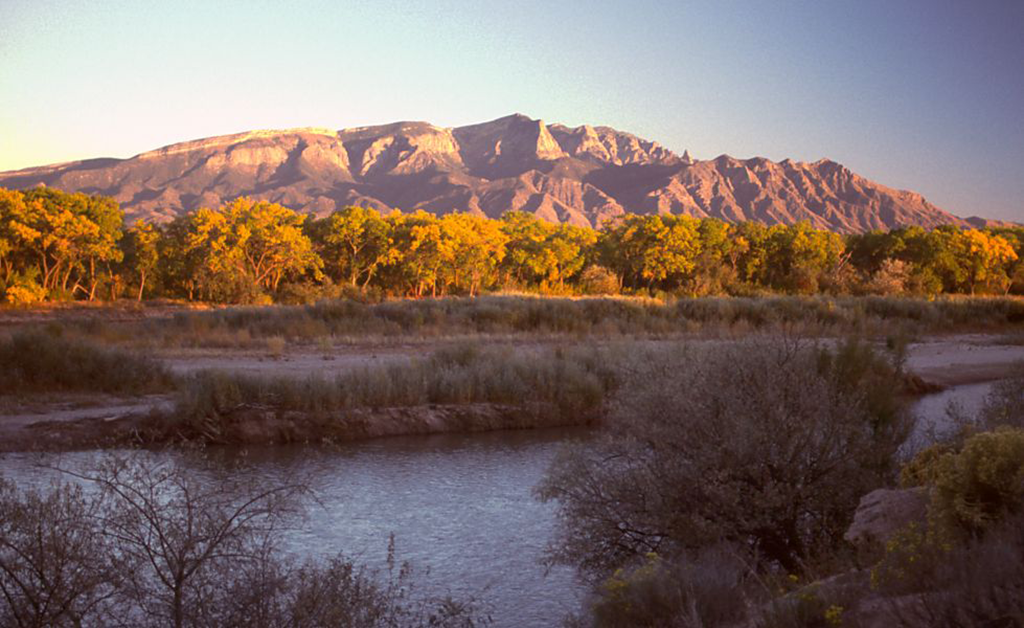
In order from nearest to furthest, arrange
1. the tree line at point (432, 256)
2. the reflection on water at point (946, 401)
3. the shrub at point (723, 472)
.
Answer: the shrub at point (723, 472) < the reflection on water at point (946, 401) < the tree line at point (432, 256)

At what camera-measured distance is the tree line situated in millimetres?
42625

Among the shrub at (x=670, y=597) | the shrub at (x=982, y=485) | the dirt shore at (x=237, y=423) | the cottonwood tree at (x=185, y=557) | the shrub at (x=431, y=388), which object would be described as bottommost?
the dirt shore at (x=237, y=423)

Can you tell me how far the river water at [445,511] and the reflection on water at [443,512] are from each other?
0.04ft

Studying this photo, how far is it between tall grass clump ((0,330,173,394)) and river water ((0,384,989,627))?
4.61 metres

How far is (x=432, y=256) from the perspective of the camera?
5012 cm

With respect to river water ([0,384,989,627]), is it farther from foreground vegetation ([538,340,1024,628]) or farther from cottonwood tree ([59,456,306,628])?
cottonwood tree ([59,456,306,628])

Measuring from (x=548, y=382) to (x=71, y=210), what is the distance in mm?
35561

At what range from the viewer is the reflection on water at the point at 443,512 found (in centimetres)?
816

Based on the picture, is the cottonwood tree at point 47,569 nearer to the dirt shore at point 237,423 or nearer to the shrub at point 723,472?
the shrub at point 723,472

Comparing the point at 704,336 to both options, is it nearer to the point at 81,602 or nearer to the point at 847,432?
the point at 847,432

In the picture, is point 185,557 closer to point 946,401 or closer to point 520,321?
point 946,401

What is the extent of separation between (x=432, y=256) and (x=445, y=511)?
39.9 meters

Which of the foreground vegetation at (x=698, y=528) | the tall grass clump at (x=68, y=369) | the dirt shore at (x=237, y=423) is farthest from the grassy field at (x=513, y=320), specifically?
the foreground vegetation at (x=698, y=528)

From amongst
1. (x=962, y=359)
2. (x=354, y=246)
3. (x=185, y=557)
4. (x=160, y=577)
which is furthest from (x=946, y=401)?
(x=354, y=246)
